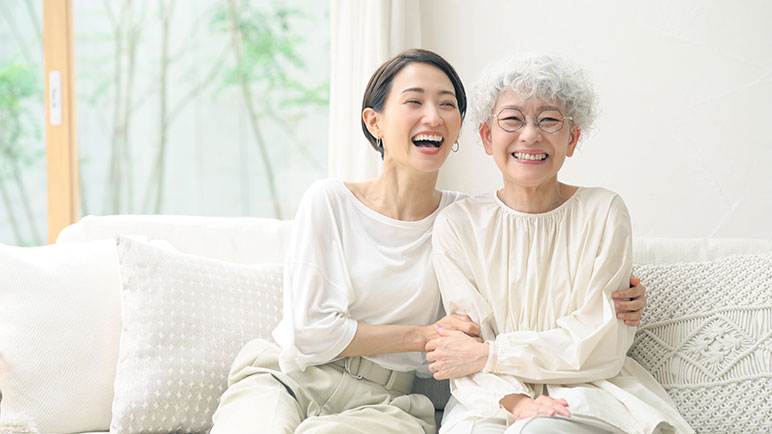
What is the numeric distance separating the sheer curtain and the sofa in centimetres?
90

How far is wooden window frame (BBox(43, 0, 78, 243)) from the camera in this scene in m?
3.37

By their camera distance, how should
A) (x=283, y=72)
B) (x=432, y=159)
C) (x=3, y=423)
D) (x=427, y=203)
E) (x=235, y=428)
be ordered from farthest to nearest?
(x=283, y=72) < (x=427, y=203) < (x=432, y=159) < (x=3, y=423) < (x=235, y=428)

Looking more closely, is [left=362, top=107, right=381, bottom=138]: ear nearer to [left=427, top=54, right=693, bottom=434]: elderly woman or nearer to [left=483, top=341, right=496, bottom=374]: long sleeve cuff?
[left=427, top=54, right=693, bottom=434]: elderly woman

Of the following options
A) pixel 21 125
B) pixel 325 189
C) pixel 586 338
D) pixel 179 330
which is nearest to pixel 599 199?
pixel 586 338

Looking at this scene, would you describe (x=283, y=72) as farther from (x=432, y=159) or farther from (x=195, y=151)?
(x=432, y=159)

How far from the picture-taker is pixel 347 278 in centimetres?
178

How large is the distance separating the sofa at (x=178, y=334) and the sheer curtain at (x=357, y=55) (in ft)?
2.94

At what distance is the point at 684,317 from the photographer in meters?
1.74

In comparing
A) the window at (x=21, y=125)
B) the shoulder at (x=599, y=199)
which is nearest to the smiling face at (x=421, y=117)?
the shoulder at (x=599, y=199)

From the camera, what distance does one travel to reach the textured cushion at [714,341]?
162 cm

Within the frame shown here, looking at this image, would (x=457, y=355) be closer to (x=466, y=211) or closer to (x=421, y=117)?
(x=466, y=211)

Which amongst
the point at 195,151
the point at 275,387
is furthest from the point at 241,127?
the point at 275,387

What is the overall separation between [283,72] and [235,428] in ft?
6.96

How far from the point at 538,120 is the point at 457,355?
595 mm
